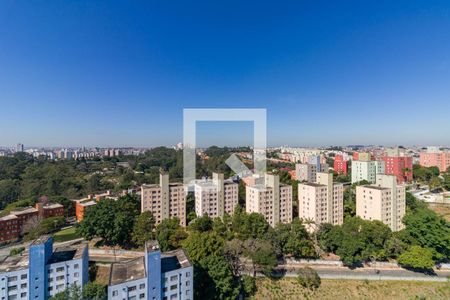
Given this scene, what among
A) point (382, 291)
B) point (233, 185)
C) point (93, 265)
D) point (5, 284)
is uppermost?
point (233, 185)

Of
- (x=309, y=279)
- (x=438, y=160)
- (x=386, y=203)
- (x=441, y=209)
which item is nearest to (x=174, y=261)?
(x=309, y=279)

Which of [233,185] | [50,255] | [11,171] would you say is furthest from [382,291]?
[11,171]

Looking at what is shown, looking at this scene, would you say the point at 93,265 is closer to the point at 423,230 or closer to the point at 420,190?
the point at 423,230

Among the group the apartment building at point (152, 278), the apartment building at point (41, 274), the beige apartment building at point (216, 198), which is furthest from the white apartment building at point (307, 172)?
the apartment building at point (41, 274)

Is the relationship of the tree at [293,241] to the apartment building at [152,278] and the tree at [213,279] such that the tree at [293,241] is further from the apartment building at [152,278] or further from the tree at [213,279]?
the apartment building at [152,278]

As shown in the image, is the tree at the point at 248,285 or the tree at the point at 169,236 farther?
the tree at the point at 169,236

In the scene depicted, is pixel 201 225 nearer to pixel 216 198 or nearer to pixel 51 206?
pixel 216 198
